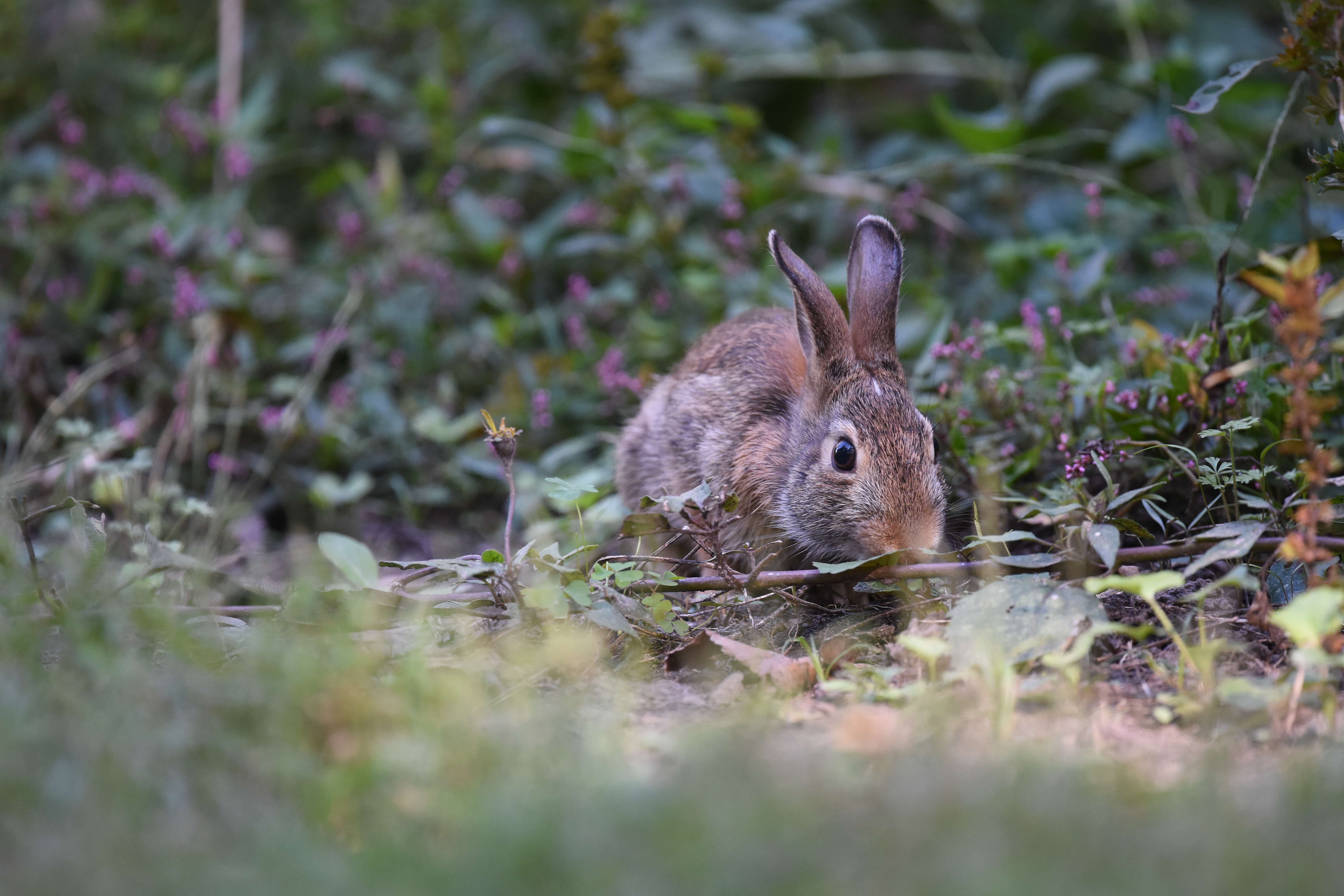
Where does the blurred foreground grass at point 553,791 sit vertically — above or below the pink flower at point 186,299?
below

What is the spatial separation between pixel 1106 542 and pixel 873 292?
1626mm

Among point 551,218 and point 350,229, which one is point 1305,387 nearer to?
point 551,218

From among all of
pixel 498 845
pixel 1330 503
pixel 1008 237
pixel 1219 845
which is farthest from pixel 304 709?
pixel 1008 237

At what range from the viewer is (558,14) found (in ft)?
26.1

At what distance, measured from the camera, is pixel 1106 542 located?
3.33 meters

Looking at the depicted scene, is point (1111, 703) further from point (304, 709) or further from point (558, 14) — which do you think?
point (558, 14)

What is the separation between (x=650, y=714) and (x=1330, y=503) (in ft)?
6.89

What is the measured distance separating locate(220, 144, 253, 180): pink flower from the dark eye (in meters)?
4.26

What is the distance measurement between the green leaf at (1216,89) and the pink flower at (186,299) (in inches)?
186

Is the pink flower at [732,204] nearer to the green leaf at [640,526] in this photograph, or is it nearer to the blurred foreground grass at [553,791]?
the green leaf at [640,526]

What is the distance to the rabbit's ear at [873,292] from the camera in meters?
4.61

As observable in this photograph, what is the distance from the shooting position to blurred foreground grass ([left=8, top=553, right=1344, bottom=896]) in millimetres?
1847

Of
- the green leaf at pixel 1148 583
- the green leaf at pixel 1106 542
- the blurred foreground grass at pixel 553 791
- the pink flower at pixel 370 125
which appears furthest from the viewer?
the pink flower at pixel 370 125

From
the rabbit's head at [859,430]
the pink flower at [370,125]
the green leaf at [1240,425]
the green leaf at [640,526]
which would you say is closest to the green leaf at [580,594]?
the green leaf at [640,526]
